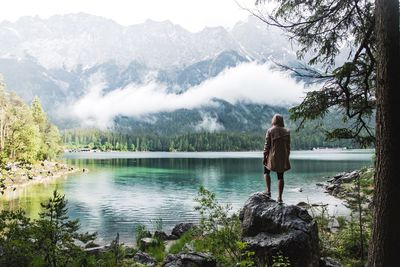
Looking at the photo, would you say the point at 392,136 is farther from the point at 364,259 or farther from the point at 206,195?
the point at 364,259

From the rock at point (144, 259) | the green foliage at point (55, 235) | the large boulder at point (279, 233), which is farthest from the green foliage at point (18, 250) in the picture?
the rock at point (144, 259)

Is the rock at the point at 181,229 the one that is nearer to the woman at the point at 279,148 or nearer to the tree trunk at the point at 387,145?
the woman at the point at 279,148

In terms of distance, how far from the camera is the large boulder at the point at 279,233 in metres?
9.30

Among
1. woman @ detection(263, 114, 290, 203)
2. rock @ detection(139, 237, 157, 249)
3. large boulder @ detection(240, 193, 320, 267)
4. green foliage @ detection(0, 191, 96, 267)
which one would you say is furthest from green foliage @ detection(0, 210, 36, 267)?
rock @ detection(139, 237, 157, 249)

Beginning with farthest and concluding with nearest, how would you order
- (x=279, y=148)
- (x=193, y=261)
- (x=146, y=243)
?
(x=146, y=243) → (x=279, y=148) → (x=193, y=261)

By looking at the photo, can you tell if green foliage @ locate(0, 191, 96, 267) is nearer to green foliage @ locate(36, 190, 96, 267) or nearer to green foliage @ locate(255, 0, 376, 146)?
green foliage @ locate(36, 190, 96, 267)

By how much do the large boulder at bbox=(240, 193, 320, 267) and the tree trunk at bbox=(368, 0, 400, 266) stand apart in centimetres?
219

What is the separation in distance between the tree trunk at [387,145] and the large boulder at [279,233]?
2192 mm

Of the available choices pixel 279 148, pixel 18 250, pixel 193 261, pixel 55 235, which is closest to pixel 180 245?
pixel 193 261

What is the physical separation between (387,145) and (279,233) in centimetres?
384

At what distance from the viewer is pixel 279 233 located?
9.82 metres

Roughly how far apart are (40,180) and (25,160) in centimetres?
5973

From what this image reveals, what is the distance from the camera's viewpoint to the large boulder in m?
9.30

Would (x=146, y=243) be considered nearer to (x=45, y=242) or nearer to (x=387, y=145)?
(x=45, y=242)
